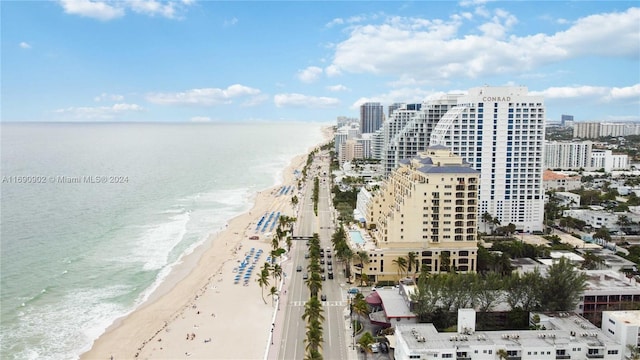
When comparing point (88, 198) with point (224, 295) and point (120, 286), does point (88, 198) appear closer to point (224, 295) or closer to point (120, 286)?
point (120, 286)

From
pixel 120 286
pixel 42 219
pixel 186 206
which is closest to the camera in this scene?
pixel 120 286

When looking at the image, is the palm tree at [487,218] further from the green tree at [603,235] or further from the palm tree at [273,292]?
the palm tree at [273,292]

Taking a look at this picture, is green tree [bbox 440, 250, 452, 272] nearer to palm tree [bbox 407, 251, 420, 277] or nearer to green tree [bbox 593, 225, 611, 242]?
palm tree [bbox 407, 251, 420, 277]

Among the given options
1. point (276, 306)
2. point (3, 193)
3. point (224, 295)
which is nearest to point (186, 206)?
point (3, 193)

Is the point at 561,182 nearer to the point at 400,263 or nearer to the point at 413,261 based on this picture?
the point at 413,261

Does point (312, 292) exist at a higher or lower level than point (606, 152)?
lower

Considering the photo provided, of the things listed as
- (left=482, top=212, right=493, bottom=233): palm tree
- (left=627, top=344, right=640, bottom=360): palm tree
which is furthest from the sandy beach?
(left=482, top=212, right=493, bottom=233): palm tree
